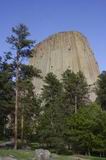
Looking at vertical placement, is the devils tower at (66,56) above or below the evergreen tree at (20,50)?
above

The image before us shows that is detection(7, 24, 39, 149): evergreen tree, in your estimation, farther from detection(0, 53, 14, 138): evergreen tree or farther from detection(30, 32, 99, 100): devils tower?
detection(30, 32, 99, 100): devils tower

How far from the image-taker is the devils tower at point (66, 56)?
4542 inches

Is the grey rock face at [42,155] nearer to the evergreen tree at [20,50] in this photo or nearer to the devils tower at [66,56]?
the evergreen tree at [20,50]

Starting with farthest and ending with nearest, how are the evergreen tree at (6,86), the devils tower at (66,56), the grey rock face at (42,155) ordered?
the devils tower at (66,56) < the evergreen tree at (6,86) < the grey rock face at (42,155)

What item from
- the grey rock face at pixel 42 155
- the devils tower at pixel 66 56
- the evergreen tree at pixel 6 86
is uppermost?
the devils tower at pixel 66 56

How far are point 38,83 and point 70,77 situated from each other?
1343 inches

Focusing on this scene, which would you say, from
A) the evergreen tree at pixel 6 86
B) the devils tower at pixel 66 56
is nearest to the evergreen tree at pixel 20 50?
the evergreen tree at pixel 6 86

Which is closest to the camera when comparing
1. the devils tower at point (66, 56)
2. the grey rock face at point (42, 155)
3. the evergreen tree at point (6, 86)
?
the grey rock face at point (42, 155)

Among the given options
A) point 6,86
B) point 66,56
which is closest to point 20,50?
point 6,86

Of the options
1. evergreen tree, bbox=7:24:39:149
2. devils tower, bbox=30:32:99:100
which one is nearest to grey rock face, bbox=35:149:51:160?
evergreen tree, bbox=7:24:39:149

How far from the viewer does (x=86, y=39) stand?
124312mm

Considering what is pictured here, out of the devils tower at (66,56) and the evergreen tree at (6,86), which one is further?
the devils tower at (66,56)

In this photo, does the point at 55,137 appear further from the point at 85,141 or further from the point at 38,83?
the point at 38,83

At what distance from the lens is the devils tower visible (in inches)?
4542
